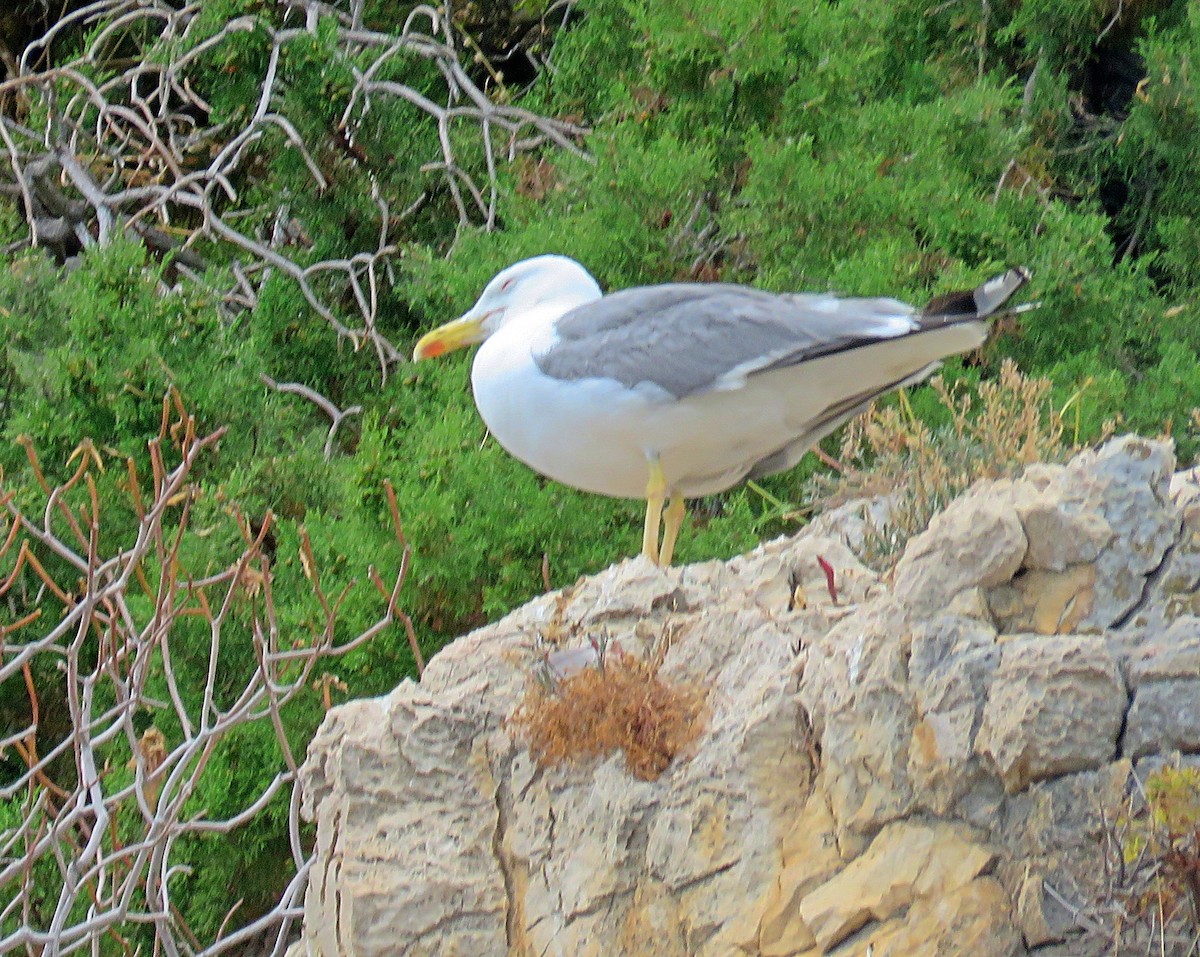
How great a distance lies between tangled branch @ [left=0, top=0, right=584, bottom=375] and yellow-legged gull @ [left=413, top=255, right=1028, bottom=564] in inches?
142

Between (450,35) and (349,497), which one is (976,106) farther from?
(349,497)

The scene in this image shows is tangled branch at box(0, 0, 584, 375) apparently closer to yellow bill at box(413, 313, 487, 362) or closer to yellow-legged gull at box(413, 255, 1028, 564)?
yellow bill at box(413, 313, 487, 362)

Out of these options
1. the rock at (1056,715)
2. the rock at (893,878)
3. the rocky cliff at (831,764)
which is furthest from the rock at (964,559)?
the rock at (893,878)

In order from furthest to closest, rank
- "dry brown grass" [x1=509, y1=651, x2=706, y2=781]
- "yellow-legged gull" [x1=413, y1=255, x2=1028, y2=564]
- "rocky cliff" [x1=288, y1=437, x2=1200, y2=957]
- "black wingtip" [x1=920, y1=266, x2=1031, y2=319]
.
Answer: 1. "yellow-legged gull" [x1=413, y1=255, x2=1028, y2=564]
2. "black wingtip" [x1=920, y1=266, x2=1031, y2=319]
3. "dry brown grass" [x1=509, y1=651, x2=706, y2=781]
4. "rocky cliff" [x1=288, y1=437, x2=1200, y2=957]

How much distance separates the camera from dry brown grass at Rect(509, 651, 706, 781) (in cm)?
342

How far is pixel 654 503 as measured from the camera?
4.19m

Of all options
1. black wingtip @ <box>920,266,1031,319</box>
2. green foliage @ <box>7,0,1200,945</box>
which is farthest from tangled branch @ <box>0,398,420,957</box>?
black wingtip @ <box>920,266,1031,319</box>

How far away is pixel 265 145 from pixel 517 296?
439cm

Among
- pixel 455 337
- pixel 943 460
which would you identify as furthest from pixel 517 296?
pixel 943 460

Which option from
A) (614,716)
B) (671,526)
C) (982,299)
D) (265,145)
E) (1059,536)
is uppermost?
(982,299)

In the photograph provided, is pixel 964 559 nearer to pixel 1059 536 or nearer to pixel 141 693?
pixel 1059 536

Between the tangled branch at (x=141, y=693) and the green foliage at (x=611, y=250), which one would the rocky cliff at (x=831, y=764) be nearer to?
the tangled branch at (x=141, y=693)

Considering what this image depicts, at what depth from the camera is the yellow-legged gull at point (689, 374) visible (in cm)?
399

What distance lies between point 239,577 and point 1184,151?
6231 mm
